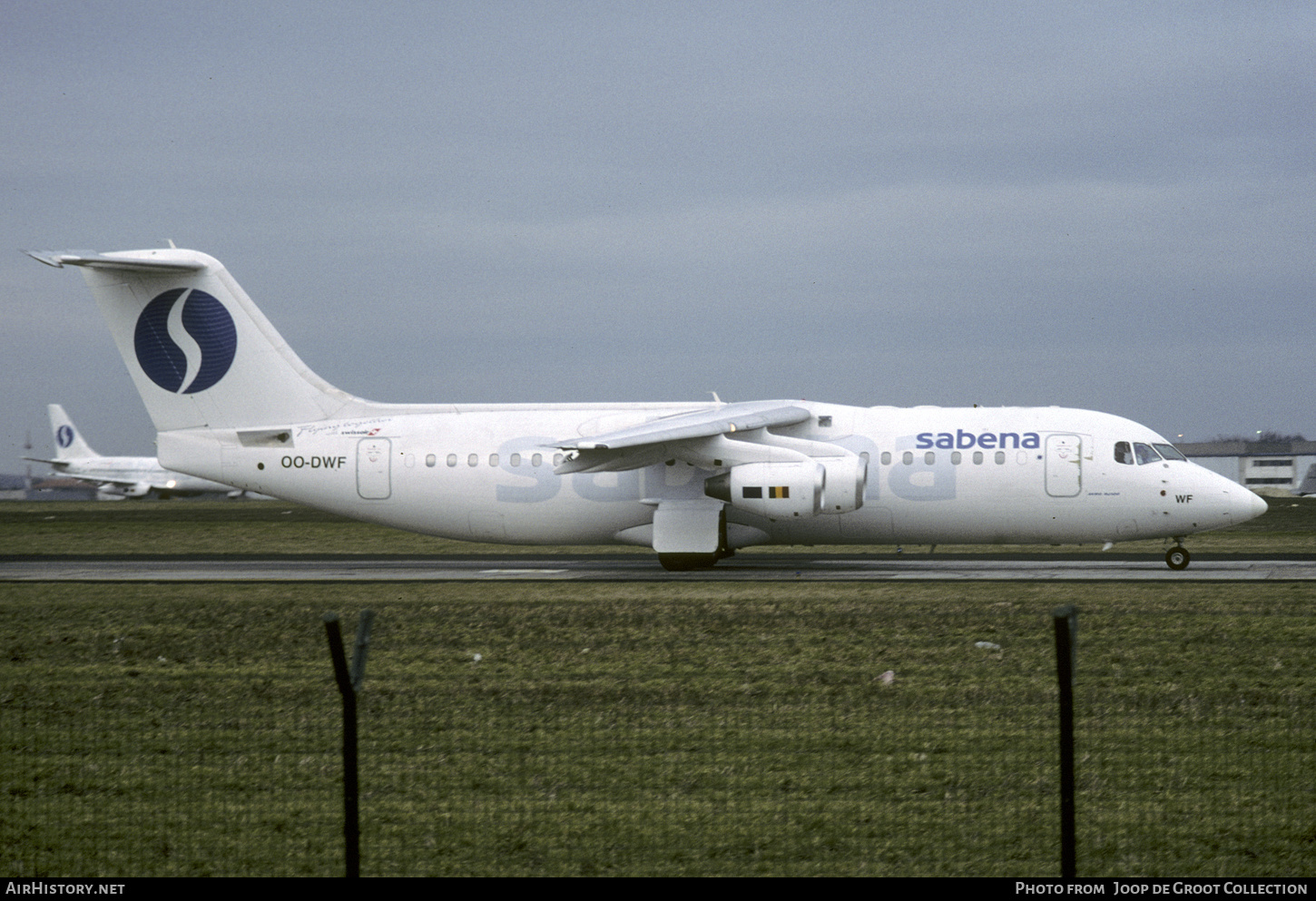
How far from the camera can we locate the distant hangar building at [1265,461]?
112875 mm

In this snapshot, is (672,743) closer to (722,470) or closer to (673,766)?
(673,766)

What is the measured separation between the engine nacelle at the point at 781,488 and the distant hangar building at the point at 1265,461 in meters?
95.5

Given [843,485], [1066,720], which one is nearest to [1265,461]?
[843,485]

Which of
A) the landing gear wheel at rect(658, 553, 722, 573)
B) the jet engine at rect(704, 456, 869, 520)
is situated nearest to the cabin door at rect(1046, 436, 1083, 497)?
the jet engine at rect(704, 456, 869, 520)

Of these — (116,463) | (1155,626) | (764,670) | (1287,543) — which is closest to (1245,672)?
(1155,626)

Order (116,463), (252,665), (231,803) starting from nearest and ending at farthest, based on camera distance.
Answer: (231,803), (252,665), (116,463)

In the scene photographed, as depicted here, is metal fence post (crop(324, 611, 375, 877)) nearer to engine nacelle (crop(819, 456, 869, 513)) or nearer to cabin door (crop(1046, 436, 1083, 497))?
engine nacelle (crop(819, 456, 869, 513))

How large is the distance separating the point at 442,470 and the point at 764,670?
656 inches

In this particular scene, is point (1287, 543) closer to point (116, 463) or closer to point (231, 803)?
point (231, 803)

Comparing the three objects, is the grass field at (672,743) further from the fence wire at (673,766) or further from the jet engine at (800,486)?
the jet engine at (800,486)

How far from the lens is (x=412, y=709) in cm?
1212

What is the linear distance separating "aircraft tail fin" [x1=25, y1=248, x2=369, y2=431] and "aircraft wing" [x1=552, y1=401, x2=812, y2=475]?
7.38 m

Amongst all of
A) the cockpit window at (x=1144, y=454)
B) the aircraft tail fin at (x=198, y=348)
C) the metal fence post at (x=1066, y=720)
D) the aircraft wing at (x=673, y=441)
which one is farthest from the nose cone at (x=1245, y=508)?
the metal fence post at (x=1066, y=720)

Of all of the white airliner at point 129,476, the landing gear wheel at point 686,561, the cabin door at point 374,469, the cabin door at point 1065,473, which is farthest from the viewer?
the white airliner at point 129,476
